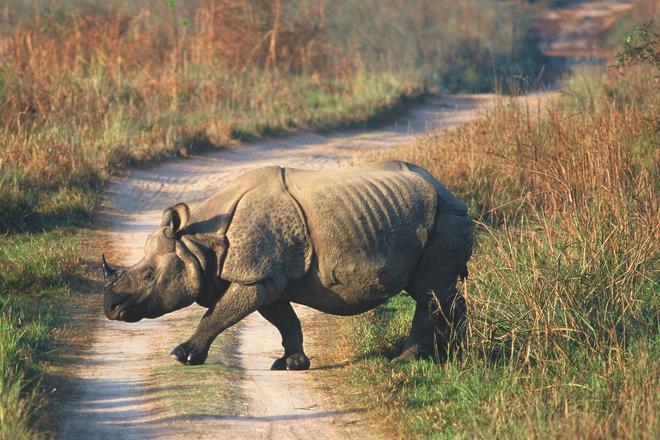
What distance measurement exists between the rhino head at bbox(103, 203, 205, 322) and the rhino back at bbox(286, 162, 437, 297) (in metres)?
0.73

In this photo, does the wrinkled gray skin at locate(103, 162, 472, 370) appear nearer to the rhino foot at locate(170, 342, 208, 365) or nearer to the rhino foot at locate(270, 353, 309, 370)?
the rhino foot at locate(170, 342, 208, 365)

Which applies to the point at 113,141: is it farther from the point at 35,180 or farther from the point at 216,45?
the point at 216,45

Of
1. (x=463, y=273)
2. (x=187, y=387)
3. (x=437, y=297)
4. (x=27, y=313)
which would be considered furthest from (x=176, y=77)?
(x=187, y=387)

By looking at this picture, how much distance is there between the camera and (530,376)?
6.39m

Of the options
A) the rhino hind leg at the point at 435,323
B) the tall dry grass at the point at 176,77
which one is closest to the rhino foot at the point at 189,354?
the rhino hind leg at the point at 435,323

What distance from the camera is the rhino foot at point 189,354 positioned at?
703cm

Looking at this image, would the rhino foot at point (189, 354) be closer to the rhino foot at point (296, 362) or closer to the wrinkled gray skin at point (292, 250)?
the wrinkled gray skin at point (292, 250)

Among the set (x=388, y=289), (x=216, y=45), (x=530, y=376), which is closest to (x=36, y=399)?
(x=388, y=289)

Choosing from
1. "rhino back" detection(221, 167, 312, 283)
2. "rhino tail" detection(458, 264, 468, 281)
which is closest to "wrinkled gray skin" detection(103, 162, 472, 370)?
"rhino back" detection(221, 167, 312, 283)

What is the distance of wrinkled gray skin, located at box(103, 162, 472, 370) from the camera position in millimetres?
6871

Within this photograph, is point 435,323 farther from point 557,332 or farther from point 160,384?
point 160,384

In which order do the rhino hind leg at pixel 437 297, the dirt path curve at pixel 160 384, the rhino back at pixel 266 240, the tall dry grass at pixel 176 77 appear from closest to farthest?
the dirt path curve at pixel 160 384 < the rhino back at pixel 266 240 < the rhino hind leg at pixel 437 297 < the tall dry grass at pixel 176 77

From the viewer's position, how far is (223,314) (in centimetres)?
689

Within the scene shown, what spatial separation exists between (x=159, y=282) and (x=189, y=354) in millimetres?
467
